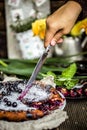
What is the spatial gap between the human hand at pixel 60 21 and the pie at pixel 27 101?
9.7 inches

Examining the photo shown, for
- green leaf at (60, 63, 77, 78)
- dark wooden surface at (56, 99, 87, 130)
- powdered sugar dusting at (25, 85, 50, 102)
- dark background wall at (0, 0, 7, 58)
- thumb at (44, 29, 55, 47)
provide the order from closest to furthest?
powdered sugar dusting at (25, 85, 50, 102)
dark wooden surface at (56, 99, 87, 130)
thumb at (44, 29, 55, 47)
green leaf at (60, 63, 77, 78)
dark background wall at (0, 0, 7, 58)

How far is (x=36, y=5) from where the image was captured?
4957 millimetres

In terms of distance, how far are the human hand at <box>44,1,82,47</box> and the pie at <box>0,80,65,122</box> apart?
245 mm

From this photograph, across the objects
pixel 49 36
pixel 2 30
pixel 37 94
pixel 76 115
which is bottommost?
pixel 2 30

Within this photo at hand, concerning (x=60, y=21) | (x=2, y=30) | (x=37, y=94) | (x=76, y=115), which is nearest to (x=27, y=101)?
(x=37, y=94)

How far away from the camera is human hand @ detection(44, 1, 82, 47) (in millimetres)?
1834

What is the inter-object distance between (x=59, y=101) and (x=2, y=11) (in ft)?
11.8

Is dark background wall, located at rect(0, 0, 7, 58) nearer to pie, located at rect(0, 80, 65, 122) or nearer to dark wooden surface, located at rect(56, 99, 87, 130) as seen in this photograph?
dark wooden surface, located at rect(56, 99, 87, 130)

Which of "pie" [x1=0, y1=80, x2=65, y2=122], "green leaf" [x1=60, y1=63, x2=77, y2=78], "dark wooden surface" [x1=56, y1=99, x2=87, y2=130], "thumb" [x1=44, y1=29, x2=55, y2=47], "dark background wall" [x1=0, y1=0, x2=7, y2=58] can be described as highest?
"thumb" [x1=44, y1=29, x2=55, y2=47]

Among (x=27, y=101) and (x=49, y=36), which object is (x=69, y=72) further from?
(x=27, y=101)

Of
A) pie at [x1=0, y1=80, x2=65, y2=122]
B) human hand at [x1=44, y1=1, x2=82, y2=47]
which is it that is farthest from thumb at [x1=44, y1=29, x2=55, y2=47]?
pie at [x1=0, y1=80, x2=65, y2=122]

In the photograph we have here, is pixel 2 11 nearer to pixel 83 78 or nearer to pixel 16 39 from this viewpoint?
pixel 16 39

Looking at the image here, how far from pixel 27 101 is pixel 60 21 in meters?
0.48

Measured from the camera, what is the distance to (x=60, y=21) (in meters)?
1.85
